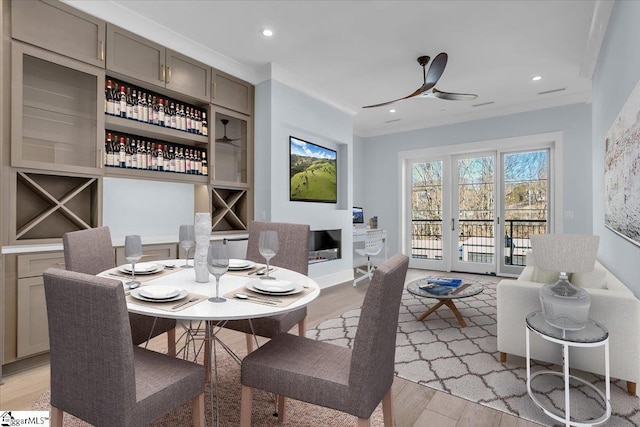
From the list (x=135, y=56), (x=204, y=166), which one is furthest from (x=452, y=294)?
(x=135, y=56)

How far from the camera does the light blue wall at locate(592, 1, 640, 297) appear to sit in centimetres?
204

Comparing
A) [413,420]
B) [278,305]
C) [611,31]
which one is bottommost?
[413,420]

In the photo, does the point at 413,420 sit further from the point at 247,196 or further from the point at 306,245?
the point at 247,196

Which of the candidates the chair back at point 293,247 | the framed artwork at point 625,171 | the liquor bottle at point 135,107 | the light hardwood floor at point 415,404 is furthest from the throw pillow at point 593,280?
the liquor bottle at point 135,107

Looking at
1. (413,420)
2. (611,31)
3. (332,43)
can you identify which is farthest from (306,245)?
(611,31)

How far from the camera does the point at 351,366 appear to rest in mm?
1189

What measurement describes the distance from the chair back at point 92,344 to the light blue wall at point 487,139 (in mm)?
5728

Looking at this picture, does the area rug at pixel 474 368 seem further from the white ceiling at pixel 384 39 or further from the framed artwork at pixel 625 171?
the white ceiling at pixel 384 39

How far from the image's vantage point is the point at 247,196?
396 centimetres

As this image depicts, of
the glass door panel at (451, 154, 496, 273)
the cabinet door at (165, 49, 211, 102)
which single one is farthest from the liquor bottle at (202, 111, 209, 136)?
the glass door panel at (451, 154, 496, 273)

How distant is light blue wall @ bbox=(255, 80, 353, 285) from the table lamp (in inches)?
107

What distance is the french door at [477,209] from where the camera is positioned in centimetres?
535

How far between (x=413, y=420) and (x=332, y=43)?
3.20 meters

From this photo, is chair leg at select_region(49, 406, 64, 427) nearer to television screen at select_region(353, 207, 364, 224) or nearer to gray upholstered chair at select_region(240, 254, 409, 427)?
gray upholstered chair at select_region(240, 254, 409, 427)
